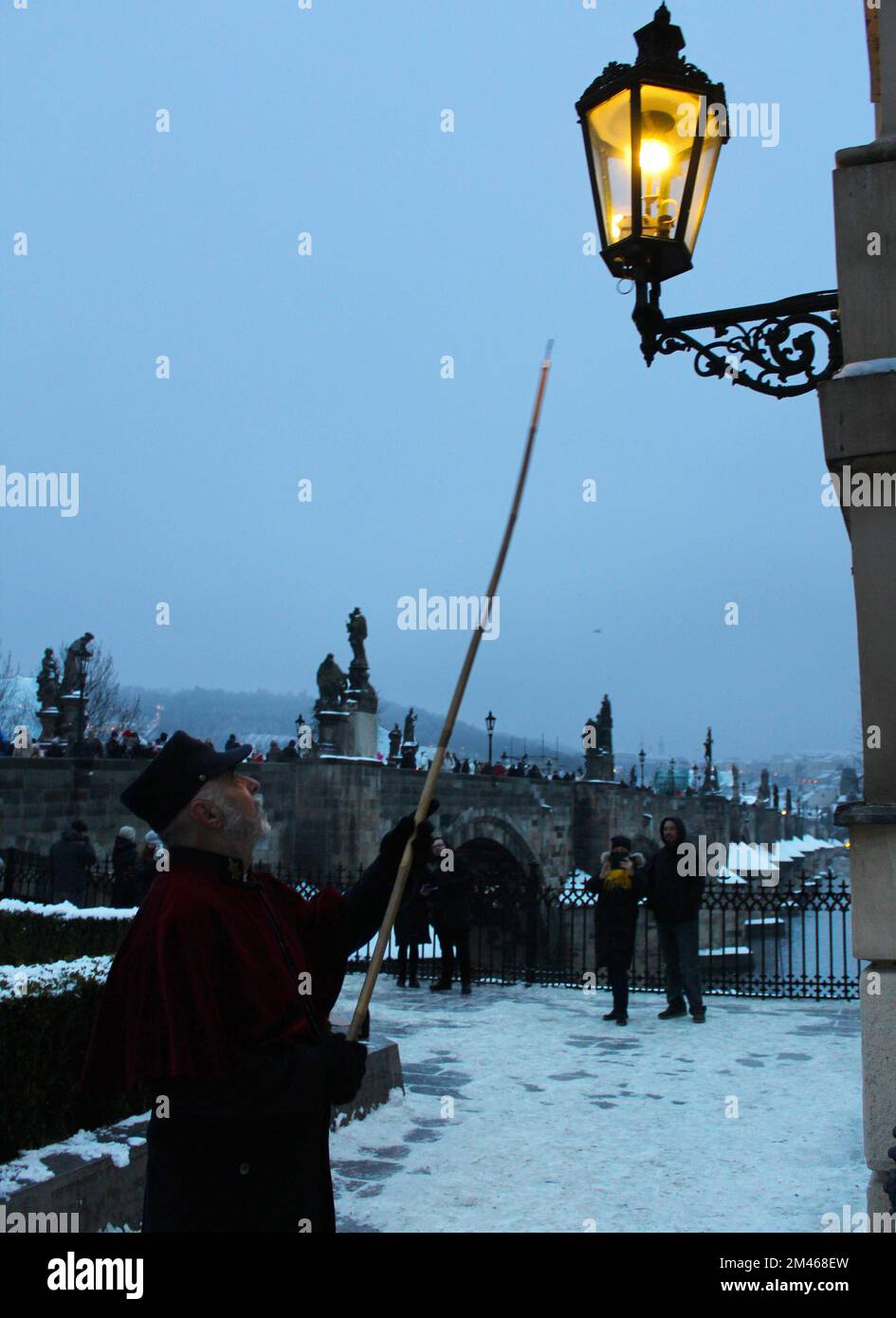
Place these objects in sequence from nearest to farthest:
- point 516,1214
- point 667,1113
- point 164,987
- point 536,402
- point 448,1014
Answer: point 164,987
point 536,402
point 516,1214
point 667,1113
point 448,1014

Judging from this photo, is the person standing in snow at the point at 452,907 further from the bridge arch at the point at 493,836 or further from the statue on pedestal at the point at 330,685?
the bridge arch at the point at 493,836

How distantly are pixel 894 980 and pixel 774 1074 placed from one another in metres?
5.52

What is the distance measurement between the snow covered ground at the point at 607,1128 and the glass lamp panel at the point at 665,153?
4.49 m

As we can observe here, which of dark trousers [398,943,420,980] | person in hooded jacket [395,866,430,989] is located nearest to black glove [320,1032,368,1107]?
person in hooded jacket [395,866,430,989]

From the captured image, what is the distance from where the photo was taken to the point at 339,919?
11.6ft

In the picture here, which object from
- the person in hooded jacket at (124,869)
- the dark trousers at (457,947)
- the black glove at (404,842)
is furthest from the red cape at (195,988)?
the person in hooded jacket at (124,869)

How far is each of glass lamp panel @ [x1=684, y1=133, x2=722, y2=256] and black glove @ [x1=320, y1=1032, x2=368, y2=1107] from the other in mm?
3322

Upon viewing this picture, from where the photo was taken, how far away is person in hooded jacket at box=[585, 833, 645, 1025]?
1091 cm

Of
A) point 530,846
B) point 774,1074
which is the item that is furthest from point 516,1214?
point 530,846

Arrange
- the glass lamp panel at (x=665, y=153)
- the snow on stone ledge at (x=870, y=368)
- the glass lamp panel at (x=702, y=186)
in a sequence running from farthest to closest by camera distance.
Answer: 1. the glass lamp panel at (x=702, y=186)
2. the glass lamp panel at (x=665, y=153)
3. the snow on stone ledge at (x=870, y=368)

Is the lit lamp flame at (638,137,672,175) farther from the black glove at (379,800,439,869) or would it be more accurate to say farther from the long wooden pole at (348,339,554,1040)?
the black glove at (379,800,439,869)

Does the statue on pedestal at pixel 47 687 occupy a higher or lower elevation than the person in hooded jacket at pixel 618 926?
higher

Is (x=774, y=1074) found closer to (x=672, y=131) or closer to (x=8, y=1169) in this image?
(x=8, y=1169)

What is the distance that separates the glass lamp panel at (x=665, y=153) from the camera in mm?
4383
